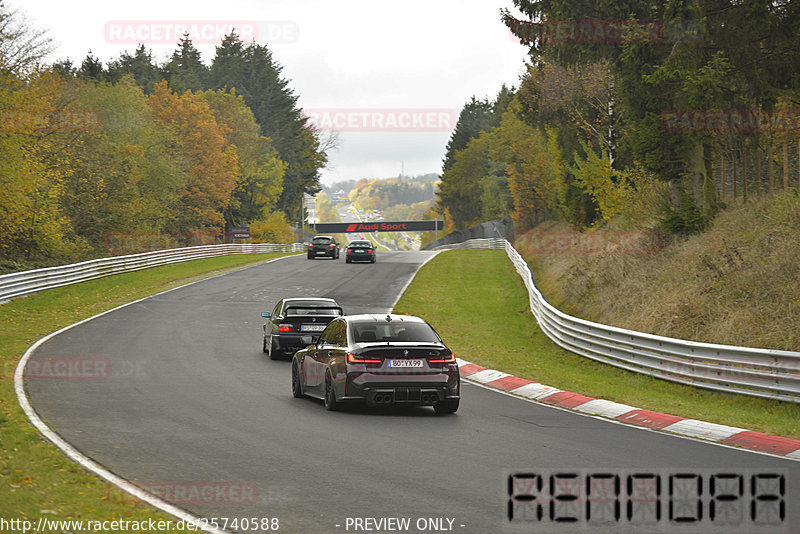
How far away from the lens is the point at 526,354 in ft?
72.3

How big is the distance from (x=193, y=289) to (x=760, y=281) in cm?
2588

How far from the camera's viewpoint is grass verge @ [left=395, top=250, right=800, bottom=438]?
1351 centimetres

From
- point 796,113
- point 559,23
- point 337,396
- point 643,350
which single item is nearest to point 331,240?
point 559,23

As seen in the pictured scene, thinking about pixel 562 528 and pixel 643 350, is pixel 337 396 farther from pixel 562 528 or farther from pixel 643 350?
pixel 643 350

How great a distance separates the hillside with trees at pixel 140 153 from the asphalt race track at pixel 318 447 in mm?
24207

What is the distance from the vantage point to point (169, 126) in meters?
76.4

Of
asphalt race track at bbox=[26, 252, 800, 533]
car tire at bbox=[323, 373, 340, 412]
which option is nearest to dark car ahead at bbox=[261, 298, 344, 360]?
asphalt race track at bbox=[26, 252, 800, 533]

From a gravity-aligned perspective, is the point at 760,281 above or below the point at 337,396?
above

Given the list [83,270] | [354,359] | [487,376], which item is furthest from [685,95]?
[83,270]

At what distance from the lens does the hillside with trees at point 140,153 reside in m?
40.3

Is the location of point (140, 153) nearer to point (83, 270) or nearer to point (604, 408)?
point (83, 270)

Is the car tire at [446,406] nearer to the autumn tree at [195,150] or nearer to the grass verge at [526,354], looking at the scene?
the grass verge at [526,354]

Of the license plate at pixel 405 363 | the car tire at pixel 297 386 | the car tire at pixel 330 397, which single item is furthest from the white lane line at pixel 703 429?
the car tire at pixel 297 386

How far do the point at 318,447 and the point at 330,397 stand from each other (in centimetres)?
303
